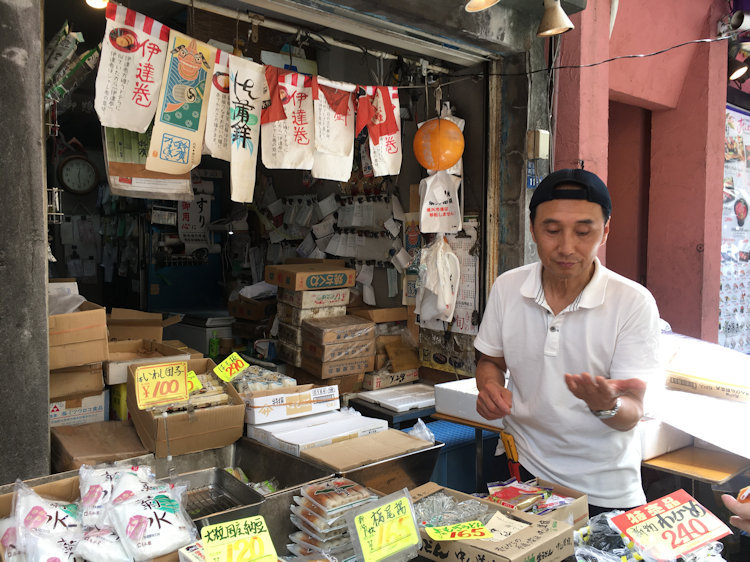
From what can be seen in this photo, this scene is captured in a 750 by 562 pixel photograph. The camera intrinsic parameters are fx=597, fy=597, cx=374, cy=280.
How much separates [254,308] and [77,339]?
3551 mm

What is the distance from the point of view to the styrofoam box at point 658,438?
9.31 ft

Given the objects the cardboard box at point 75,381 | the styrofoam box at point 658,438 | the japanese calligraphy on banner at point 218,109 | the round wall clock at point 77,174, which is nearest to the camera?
the styrofoam box at point 658,438

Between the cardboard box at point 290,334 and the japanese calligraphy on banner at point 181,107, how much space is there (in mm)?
2419

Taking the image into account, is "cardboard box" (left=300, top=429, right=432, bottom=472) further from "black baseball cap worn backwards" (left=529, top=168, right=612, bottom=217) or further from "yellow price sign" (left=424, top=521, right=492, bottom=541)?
"black baseball cap worn backwards" (left=529, top=168, right=612, bottom=217)

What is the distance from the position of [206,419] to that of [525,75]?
12.1 ft

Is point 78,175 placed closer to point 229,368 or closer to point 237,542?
point 229,368

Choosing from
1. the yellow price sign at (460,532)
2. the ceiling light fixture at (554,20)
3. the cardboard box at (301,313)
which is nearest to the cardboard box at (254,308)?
the cardboard box at (301,313)

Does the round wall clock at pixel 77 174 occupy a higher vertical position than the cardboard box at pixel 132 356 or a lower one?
→ higher

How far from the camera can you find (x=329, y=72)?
259 inches

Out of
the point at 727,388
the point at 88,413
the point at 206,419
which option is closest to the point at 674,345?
the point at 727,388

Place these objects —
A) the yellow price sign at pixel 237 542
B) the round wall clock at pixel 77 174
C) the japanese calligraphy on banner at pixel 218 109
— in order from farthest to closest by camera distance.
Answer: the round wall clock at pixel 77 174 < the japanese calligraphy on banner at pixel 218 109 < the yellow price sign at pixel 237 542

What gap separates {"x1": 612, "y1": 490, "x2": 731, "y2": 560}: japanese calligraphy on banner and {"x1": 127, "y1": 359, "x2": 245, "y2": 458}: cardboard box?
174cm

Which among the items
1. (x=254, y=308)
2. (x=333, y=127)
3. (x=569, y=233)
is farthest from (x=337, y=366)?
(x=569, y=233)

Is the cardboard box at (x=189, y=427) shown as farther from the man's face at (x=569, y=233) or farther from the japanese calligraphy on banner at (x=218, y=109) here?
the man's face at (x=569, y=233)
